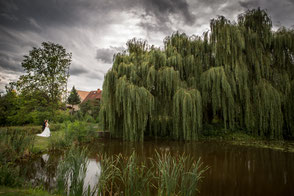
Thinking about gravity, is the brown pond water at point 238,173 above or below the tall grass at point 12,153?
below

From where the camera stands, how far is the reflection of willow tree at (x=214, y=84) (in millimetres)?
9438

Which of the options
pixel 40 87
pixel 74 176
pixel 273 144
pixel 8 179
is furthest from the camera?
pixel 40 87

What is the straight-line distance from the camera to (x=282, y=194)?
3574 mm

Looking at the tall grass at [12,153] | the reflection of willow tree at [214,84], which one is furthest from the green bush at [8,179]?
the reflection of willow tree at [214,84]

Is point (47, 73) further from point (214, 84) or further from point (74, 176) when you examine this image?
point (74, 176)

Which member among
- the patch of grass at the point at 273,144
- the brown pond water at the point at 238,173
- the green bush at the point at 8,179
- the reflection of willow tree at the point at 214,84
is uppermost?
the reflection of willow tree at the point at 214,84

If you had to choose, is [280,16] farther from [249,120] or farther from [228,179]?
[228,179]

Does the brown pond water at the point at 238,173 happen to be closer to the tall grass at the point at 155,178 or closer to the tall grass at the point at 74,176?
the tall grass at the point at 74,176

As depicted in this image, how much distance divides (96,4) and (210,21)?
6750 mm

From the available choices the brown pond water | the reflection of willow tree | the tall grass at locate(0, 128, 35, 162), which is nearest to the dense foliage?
the reflection of willow tree

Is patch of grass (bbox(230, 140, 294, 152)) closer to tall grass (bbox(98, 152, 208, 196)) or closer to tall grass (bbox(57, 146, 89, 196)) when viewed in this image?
tall grass (bbox(98, 152, 208, 196))

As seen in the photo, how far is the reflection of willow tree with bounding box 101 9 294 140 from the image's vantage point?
9.44 m

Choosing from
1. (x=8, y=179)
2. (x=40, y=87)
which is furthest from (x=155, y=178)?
(x=40, y=87)

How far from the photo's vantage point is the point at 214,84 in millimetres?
9578
